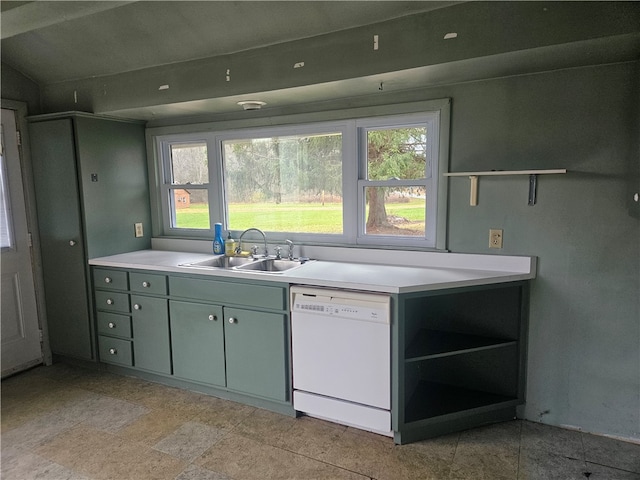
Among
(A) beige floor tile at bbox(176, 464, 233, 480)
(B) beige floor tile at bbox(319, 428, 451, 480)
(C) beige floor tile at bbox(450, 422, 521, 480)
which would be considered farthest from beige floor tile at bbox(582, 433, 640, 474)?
(A) beige floor tile at bbox(176, 464, 233, 480)

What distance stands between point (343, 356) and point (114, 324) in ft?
6.18

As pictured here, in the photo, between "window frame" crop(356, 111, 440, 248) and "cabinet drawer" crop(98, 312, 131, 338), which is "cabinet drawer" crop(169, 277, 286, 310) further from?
"window frame" crop(356, 111, 440, 248)

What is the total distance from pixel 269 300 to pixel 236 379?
0.62 meters

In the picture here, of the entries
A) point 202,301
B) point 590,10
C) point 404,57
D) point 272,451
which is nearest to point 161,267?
point 202,301

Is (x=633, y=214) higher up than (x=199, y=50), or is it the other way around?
(x=199, y=50)

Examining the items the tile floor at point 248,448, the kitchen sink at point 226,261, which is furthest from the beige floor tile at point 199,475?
the kitchen sink at point 226,261

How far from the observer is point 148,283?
290 cm

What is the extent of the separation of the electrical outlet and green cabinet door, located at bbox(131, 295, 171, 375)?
86.2 inches

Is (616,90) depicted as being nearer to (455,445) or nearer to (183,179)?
(455,445)

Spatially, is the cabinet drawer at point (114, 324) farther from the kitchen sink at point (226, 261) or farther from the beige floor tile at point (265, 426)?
the beige floor tile at point (265, 426)

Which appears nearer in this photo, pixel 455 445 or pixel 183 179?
pixel 455 445

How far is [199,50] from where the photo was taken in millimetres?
2627

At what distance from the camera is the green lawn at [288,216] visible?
8.99 feet

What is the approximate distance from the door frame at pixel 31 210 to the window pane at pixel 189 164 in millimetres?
1053
